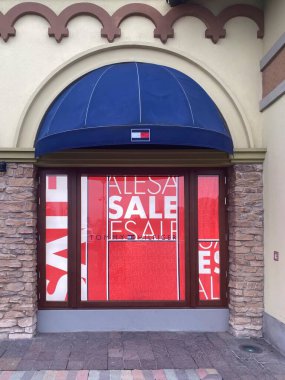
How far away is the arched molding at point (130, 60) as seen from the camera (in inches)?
225

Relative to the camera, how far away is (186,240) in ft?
20.0

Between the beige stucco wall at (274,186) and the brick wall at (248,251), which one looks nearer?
the beige stucco wall at (274,186)

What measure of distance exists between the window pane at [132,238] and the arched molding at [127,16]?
2.33 metres

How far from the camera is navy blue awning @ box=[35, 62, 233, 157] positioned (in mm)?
4715

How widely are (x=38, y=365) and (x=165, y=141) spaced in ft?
10.8

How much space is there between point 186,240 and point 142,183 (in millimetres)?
1192

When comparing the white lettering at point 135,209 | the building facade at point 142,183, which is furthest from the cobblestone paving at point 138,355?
the white lettering at point 135,209

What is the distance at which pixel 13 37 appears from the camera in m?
5.78

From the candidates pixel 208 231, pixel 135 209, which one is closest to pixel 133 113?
pixel 135 209

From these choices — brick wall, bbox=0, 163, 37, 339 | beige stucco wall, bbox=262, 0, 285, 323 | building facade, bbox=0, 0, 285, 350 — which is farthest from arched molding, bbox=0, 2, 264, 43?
brick wall, bbox=0, 163, 37, 339

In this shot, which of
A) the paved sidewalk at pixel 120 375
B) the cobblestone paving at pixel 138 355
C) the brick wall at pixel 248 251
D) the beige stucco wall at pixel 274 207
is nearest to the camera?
the paved sidewalk at pixel 120 375

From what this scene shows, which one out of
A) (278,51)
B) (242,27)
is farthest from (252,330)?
(242,27)

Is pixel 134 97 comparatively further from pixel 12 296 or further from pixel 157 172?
pixel 12 296

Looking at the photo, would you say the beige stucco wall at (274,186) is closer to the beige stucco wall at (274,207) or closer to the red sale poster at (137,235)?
the beige stucco wall at (274,207)
